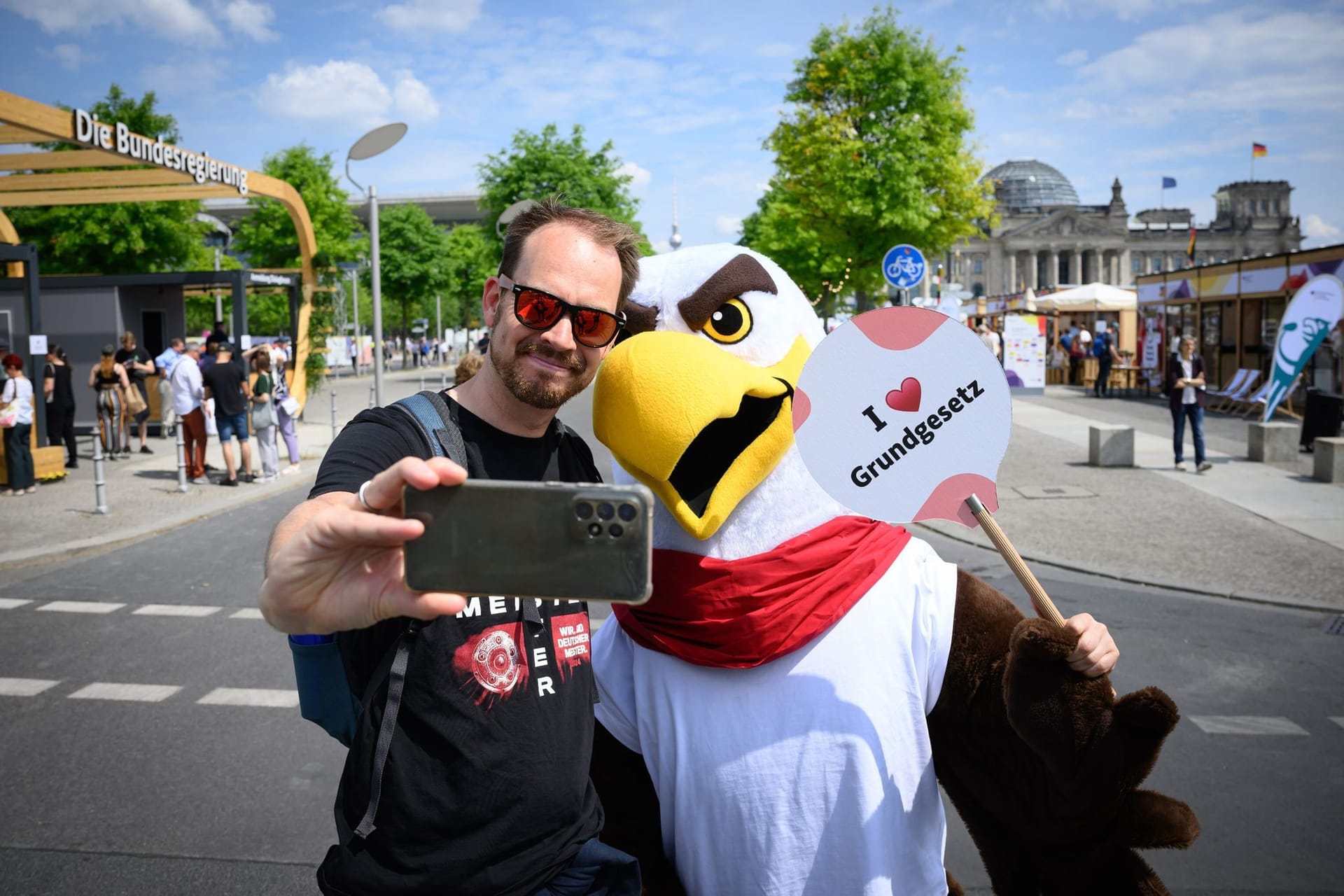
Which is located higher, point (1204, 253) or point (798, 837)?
point (1204, 253)

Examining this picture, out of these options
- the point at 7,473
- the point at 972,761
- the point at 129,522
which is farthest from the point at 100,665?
the point at 7,473

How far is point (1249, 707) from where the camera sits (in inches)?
194

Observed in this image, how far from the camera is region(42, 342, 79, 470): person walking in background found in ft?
44.7

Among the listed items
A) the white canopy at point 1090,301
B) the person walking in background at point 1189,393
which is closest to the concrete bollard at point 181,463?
the person walking in background at point 1189,393

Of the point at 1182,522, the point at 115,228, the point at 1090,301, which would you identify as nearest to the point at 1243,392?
the point at 1090,301

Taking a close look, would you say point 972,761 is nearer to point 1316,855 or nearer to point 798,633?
point 798,633

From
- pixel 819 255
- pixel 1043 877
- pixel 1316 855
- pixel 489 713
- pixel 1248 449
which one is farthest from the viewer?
pixel 819 255

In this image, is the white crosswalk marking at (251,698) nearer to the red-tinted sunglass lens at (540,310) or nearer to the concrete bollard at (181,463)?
the red-tinted sunglass lens at (540,310)

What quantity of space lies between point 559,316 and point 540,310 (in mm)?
38

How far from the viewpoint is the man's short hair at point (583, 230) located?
6.33 feet

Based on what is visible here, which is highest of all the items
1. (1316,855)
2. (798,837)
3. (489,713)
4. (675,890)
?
(489,713)

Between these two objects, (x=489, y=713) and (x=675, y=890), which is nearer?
(x=489, y=713)

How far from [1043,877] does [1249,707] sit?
12.1 ft

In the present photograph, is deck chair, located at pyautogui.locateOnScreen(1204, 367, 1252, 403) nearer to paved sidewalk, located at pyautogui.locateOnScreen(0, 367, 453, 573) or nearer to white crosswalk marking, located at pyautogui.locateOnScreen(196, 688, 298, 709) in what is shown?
paved sidewalk, located at pyautogui.locateOnScreen(0, 367, 453, 573)
